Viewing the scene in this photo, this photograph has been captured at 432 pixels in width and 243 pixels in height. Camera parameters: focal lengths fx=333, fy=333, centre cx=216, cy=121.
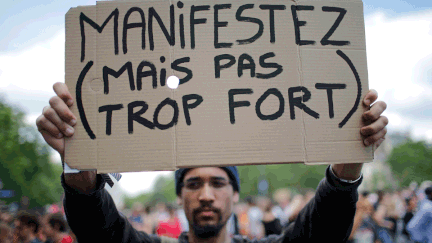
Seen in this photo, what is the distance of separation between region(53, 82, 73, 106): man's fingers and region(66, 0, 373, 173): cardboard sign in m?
0.04

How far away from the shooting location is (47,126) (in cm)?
165

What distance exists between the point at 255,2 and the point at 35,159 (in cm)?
4667

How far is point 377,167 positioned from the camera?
9175cm

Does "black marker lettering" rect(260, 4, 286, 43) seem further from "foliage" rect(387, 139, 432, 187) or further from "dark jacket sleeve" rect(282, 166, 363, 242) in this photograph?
"foliage" rect(387, 139, 432, 187)

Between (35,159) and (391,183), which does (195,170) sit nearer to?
(35,159)

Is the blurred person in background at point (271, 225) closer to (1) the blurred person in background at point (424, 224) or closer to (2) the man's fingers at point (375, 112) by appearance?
(1) the blurred person in background at point (424, 224)

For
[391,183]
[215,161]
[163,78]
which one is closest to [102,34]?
[163,78]

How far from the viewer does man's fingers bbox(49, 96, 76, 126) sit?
164 cm

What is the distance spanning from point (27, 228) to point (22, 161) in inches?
1435

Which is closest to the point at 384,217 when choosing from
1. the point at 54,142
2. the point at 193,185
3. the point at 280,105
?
the point at 193,185

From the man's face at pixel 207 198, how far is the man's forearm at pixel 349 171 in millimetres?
874

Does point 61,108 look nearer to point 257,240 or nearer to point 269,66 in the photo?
point 269,66

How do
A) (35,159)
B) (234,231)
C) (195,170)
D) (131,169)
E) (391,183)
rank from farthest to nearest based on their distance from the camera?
(391,183), (35,159), (234,231), (195,170), (131,169)

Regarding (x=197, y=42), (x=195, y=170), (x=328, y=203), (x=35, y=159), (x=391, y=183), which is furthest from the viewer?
(x=391, y=183)
